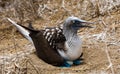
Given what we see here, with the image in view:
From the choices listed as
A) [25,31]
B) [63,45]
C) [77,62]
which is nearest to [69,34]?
[63,45]

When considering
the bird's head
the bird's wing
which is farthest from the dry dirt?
the bird's head

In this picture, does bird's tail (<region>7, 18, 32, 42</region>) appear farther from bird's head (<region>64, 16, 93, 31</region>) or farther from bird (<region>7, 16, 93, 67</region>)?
bird's head (<region>64, 16, 93, 31</region>)

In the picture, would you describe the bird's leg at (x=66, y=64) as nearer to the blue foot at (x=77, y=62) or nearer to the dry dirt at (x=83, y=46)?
the blue foot at (x=77, y=62)

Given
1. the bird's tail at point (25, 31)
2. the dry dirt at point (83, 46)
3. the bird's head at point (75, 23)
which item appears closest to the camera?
the dry dirt at point (83, 46)

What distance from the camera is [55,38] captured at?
7141mm

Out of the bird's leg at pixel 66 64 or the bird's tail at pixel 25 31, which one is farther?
the bird's tail at pixel 25 31

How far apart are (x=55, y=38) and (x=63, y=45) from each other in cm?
16

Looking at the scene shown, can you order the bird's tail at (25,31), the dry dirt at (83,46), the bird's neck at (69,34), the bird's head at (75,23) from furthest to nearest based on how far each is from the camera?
1. the bird's tail at (25,31)
2. the bird's neck at (69,34)
3. the bird's head at (75,23)
4. the dry dirt at (83,46)

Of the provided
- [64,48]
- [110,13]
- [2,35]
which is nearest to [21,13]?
[2,35]

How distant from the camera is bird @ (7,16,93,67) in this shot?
705 cm

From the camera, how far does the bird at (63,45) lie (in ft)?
23.1

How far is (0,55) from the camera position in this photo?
7.50 metres

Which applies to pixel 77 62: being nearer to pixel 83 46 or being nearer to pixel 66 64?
pixel 66 64

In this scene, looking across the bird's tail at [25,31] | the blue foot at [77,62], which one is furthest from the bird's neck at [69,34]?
the bird's tail at [25,31]
